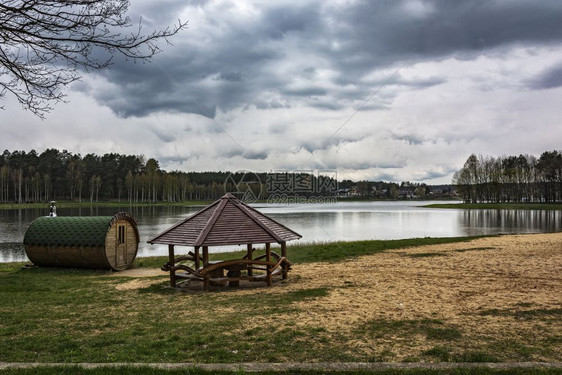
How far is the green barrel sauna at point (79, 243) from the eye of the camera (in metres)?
17.8

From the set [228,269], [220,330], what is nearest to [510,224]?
[228,269]

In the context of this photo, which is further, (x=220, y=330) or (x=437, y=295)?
(x=437, y=295)

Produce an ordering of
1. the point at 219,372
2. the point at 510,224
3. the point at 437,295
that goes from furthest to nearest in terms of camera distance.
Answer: the point at 510,224, the point at 437,295, the point at 219,372

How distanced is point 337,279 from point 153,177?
11941 centimetres

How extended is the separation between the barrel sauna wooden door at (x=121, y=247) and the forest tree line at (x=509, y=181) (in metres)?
115

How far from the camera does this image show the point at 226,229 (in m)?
13.7

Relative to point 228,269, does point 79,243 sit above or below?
above

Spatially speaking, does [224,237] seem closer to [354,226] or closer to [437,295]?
[437,295]

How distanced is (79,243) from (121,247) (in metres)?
1.77

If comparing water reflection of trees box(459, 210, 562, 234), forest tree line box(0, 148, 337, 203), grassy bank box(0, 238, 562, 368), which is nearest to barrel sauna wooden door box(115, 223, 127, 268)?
grassy bank box(0, 238, 562, 368)

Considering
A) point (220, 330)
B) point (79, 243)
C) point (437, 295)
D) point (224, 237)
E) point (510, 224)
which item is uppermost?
point (224, 237)

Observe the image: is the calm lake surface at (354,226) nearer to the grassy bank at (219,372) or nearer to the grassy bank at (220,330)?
the grassy bank at (220,330)

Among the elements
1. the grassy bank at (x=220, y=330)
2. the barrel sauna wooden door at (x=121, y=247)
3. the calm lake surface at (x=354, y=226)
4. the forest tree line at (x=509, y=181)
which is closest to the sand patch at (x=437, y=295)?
the grassy bank at (x=220, y=330)

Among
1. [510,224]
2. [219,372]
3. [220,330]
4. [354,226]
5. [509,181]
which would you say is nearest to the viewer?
[219,372]
